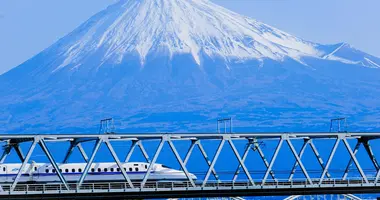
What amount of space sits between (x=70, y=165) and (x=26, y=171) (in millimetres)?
4487

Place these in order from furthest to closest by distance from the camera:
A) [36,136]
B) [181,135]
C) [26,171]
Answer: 1. [26,171]
2. [181,135]
3. [36,136]

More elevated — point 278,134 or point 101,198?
point 278,134

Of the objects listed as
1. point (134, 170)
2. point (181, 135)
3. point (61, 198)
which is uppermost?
point (134, 170)

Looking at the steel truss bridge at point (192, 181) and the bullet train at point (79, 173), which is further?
the bullet train at point (79, 173)

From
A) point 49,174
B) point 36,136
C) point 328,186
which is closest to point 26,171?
point 49,174

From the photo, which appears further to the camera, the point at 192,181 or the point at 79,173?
the point at 79,173

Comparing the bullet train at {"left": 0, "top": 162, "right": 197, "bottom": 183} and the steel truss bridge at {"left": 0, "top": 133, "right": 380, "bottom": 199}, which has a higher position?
the bullet train at {"left": 0, "top": 162, "right": 197, "bottom": 183}

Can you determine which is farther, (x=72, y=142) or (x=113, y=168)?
(x=113, y=168)

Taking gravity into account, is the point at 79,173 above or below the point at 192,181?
above

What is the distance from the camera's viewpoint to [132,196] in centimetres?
8881

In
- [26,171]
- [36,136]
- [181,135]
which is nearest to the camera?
[36,136]

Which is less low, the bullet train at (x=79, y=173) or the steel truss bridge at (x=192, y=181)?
the bullet train at (x=79, y=173)

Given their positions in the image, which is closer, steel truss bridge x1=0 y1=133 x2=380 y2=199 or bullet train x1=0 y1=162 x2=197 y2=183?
steel truss bridge x1=0 y1=133 x2=380 y2=199

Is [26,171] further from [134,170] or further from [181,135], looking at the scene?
[181,135]
